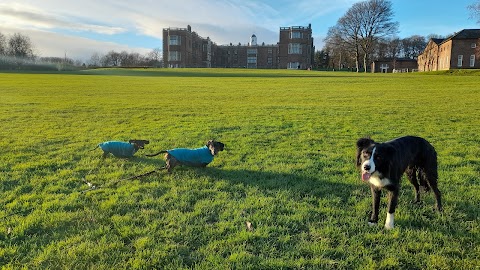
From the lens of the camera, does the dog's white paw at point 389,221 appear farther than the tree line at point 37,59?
No

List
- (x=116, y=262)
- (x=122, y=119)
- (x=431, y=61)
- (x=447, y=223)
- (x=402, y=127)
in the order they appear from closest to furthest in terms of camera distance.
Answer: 1. (x=116, y=262)
2. (x=447, y=223)
3. (x=402, y=127)
4. (x=122, y=119)
5. (x=431, y=61)

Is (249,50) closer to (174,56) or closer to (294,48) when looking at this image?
(294,48)

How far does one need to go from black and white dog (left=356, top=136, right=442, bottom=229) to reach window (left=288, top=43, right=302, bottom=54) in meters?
89.7

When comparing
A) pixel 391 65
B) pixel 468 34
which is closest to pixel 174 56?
pixel 391 65

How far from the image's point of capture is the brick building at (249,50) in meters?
86.7

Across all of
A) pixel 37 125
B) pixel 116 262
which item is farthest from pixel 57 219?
pixel 37 125

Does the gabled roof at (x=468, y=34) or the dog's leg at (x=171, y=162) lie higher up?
the gabled roof at (x=468, y=34)

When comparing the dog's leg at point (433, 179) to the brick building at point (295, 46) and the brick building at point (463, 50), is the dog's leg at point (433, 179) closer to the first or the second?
the brick building at point (463, 50)

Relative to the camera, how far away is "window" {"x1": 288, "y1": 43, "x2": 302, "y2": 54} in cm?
9031

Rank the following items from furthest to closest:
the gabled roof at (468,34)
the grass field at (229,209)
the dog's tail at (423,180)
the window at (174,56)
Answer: the window at (174,56)
the gabled roof at (468,34)
the dog's tail at (423,180)
the grass field at (229,209)

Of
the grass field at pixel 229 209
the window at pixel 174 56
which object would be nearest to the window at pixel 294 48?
the window at pixel 174 56

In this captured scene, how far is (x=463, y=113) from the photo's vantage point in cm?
1350

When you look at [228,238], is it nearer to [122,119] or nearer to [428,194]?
[428,194]

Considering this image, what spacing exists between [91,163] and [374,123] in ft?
28.0
